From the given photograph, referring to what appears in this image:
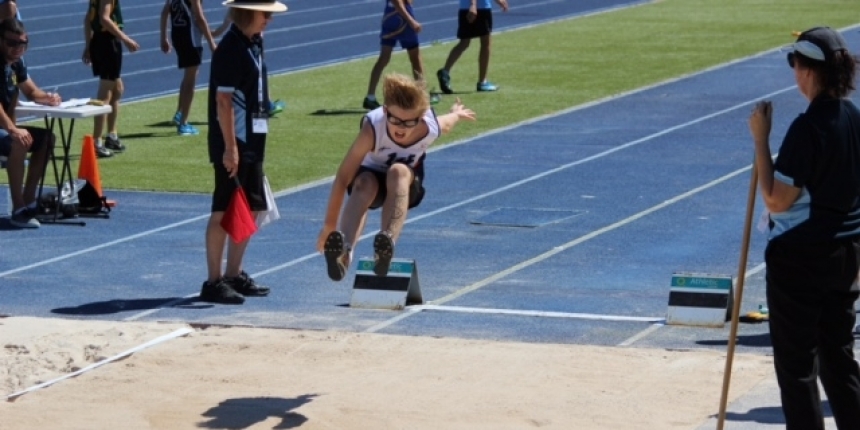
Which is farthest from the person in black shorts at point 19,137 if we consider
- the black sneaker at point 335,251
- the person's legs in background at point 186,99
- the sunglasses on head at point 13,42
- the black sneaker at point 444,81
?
the black sneaker at point 444,81

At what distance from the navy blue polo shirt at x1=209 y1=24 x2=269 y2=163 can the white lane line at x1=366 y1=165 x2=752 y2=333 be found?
1650 mm

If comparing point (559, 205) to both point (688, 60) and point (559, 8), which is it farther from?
point (559, 8)

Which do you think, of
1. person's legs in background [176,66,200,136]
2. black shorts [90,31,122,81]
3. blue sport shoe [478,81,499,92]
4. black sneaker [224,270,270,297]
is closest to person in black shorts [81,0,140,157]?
black shorts [90,31,122,81]

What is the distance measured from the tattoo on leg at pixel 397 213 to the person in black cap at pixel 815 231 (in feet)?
9.15

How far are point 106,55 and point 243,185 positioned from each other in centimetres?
685

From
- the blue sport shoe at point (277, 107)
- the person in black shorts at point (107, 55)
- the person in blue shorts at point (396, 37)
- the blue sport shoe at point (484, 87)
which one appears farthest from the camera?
the blue sport shoe at point (484, 87)

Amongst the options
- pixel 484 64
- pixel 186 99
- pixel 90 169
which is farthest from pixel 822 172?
pixel 484 64

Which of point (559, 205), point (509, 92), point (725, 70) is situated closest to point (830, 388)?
point (559, 205)

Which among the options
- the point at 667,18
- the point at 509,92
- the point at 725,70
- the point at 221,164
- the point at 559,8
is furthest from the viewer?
the point at 559,8

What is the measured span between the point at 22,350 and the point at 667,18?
25.1 m

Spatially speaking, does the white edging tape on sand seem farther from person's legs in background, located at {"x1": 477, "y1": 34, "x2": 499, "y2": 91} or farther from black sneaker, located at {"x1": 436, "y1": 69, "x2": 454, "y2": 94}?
person's legs in background, located at {"x1": 477, "y1": 34, "x2": 499, "y2": 91}

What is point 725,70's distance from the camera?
25.1 m

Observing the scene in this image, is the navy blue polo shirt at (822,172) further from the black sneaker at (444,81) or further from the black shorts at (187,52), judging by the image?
the black sneaker at (444,81)

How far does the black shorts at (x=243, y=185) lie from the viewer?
11.6 meters
